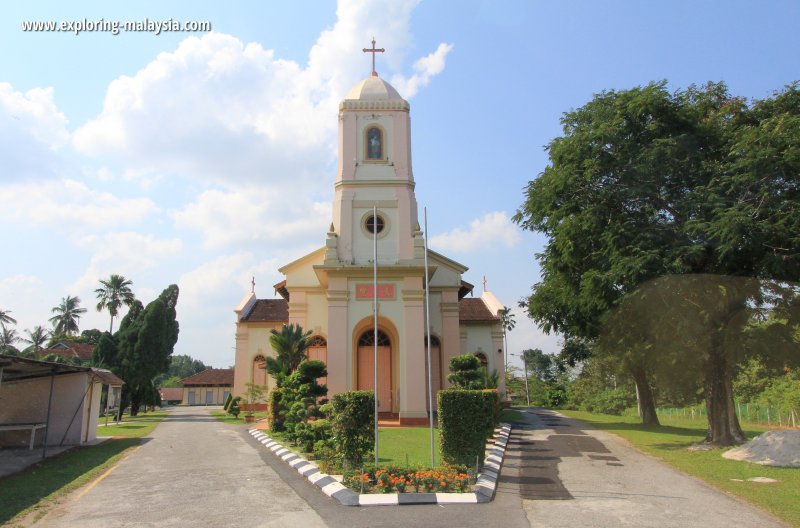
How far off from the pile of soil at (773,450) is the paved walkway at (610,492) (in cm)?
225

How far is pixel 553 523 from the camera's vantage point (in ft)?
28.5

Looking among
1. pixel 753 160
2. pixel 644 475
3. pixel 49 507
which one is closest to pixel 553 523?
pixel 644 475

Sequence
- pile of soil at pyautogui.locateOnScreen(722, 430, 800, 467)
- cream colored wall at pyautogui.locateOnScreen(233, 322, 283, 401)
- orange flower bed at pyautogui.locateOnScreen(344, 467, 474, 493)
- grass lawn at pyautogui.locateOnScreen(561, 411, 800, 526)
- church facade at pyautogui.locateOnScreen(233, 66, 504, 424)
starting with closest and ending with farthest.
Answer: grass lawn at pyautogui.locateOnScreen(561, 411, 800, 526) → orange flower bed at pyautogui.locateOnScreen(344, 467, 474, 493) → pile of soil at pyautogui.locateOnScreen(722, 430, 800, 467) → church facade at pyautogui.locateOnScreen(233, 66, 504, 424) → cream colored wall at pyautogui.locateOnScreen(233, 322, 283, 401)

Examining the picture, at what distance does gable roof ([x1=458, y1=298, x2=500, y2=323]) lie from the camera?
37.5 metres

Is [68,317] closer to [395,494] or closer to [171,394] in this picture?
[171,394]

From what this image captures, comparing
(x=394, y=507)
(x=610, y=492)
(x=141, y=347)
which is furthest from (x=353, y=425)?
(x=141, y=347)

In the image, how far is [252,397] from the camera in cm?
3238

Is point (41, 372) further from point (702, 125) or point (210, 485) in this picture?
point (702, 125)

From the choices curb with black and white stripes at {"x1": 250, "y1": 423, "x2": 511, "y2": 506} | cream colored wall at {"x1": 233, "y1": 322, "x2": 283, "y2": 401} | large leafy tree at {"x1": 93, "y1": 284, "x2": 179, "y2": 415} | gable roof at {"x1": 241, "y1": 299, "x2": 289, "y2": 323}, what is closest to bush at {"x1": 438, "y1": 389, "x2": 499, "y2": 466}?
curb with black and white stripes at {"x1": 250, "y1": 423, "x2": 511, "y2": 506}

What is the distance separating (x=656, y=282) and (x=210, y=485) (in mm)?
12685

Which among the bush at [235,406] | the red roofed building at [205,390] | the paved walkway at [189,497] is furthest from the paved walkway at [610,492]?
the red roofed building at [205,390]

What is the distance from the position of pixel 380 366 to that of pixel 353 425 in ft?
50.1

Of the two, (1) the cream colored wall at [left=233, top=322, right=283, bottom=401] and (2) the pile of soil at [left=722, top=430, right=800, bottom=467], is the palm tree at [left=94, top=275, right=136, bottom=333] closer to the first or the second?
(1) the cream colored wall at [left=233, top=322, right=283, bottom=401]

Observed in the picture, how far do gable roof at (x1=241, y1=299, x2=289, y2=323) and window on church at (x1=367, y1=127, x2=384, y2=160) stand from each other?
546 inches
